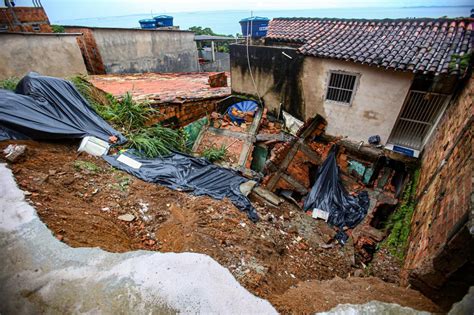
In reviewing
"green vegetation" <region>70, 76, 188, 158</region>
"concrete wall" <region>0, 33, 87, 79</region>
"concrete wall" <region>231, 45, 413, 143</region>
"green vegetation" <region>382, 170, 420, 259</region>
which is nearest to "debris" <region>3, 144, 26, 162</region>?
"green vegetation" <region>70, 76, 188, 158</region>

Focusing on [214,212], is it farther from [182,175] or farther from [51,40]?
[51,40]

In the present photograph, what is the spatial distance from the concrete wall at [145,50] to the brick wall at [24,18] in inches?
242

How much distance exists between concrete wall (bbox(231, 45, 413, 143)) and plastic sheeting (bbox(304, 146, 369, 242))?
4.68ft

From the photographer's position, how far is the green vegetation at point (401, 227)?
13.8ft

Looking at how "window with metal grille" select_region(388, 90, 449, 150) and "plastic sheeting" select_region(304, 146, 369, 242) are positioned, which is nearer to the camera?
"window with metal grille" select_region(388, 90, 449, 150)

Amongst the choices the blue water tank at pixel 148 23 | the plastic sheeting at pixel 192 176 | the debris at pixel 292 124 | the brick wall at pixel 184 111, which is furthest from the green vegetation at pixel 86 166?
the blue water tank at pixel 148 23

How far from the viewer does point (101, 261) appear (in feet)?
8.46

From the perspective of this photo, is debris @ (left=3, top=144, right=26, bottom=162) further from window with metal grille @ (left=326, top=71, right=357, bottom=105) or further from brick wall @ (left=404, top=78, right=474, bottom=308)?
window with metal grille @ (left=326, top=71, right=357, bottom=105)

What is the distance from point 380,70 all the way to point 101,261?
744 cm

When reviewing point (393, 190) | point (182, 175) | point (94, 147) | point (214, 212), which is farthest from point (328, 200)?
point (94, 147)

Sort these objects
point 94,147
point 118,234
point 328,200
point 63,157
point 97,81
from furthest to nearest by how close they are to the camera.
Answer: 1. point 97,81
2. point 328,200
3. point 94,147
4. point 63,157
5. point 118,234

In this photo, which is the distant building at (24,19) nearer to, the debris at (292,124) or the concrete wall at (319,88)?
the concrete wall at (319,88)

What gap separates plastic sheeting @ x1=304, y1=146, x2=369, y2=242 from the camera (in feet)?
20.2

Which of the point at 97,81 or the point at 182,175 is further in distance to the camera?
the point at 97,81
